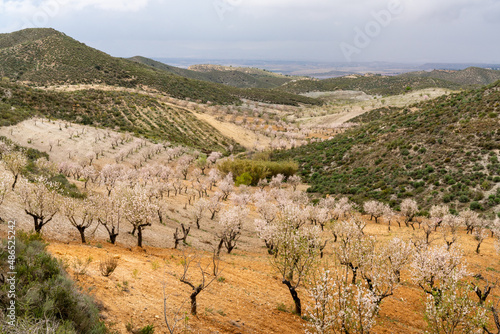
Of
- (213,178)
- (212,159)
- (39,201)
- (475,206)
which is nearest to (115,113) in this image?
(212,159)

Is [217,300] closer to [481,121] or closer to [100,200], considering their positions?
[100,200]

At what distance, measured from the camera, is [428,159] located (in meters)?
46.7

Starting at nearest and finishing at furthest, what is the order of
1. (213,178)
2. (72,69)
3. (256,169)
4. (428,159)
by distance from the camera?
(428,159) → (213,178) → (256,169) → (72,69)

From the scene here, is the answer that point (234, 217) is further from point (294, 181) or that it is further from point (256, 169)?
point (256, 169)

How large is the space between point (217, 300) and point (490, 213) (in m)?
37.0

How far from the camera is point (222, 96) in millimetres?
142625

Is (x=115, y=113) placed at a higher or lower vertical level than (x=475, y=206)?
higher

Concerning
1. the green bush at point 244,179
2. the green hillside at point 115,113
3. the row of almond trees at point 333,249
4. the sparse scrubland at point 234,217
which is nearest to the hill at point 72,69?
the sparse scrubland at point 234,217

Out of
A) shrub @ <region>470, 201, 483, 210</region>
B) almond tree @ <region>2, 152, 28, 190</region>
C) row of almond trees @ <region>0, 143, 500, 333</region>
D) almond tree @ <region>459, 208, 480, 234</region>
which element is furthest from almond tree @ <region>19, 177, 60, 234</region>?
shrub @ <region>470, 201, 483, 210</region>

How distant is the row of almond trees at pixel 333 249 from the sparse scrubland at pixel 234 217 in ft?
0.44

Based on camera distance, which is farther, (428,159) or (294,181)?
(294,181)

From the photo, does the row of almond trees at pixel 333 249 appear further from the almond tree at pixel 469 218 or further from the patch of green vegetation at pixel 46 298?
the patch of green vegetation at pixel 46 298

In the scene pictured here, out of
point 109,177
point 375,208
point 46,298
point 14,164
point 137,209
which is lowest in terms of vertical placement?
point 375,208

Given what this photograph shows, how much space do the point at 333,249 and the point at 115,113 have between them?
80772 millimetres
